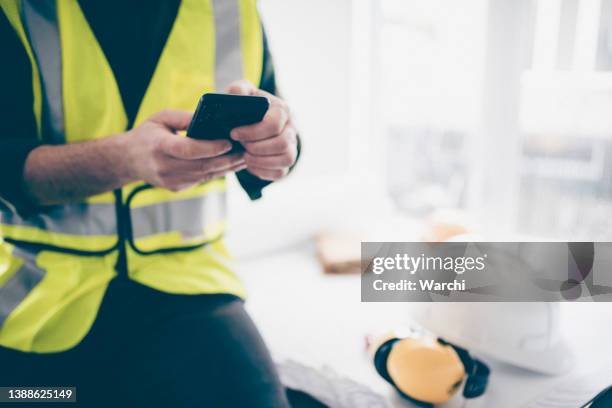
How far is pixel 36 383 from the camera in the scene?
0.58 meters

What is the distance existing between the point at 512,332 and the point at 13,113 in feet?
2.69

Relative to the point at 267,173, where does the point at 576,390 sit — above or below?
below

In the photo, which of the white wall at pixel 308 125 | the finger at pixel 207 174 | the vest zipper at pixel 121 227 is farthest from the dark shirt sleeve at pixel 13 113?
the white wall at pixel 308 125

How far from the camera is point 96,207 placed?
0.65 metres

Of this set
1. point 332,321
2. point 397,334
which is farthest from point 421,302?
point 332,321

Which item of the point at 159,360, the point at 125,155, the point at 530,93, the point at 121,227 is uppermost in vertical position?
the point at 530,93

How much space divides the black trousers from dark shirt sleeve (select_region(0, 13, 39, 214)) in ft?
0.62

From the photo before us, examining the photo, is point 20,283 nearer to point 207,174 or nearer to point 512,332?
point 207,174

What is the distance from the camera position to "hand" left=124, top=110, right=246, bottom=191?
56 centimetres

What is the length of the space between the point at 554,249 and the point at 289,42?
0.88m

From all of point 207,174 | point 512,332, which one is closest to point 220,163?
point 207,174

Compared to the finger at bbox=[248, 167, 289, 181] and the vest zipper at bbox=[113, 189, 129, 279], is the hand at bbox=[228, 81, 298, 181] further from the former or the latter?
the vest zipper at bbox=[113, 189, 129, 279]

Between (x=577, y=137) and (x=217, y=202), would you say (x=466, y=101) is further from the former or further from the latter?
(x=217, y=202)
